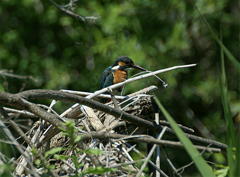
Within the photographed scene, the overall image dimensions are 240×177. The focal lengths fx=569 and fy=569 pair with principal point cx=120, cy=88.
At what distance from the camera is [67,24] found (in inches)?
277

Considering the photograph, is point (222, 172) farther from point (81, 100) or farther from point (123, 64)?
point (123, 64)

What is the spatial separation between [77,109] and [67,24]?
181 inches

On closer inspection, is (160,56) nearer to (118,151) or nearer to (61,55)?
(61,55)

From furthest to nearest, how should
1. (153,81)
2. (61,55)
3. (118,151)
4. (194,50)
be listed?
(194,50)
(61,55)
(153,81)
(118,151)

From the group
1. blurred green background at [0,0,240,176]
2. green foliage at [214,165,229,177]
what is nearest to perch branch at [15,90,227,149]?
green foliage at [214,165,229,177]

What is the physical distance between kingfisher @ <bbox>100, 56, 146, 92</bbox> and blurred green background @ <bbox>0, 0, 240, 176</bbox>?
1187 millimetres

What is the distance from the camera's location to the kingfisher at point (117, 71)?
16.5 feet

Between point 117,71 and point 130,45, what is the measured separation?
158 centimetres

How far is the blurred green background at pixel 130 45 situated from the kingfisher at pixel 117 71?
3.89 feet

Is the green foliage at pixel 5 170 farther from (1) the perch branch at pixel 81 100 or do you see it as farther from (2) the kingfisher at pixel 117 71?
(2) the kingfisher at pixel 117 71

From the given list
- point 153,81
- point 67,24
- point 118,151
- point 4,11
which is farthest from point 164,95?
point 118,151

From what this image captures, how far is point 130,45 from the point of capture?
21.6 feet

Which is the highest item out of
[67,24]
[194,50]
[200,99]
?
[67,24]

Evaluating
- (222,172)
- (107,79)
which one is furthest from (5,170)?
(107,79)
